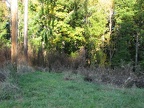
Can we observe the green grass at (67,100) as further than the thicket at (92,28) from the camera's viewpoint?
No

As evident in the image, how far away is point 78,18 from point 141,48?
8.10 m

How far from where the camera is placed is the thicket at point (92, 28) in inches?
1240

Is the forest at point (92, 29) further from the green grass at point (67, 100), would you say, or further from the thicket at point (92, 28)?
the green grass at point (67, 100)

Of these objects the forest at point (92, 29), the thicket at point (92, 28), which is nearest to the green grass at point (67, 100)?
the forest at point (92, 29)

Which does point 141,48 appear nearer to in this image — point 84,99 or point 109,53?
point 109,53

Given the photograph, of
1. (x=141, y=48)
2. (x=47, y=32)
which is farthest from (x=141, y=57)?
(x=47, y=32)

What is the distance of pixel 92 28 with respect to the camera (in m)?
32.4

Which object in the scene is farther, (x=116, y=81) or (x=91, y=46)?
(x=91, y=46)

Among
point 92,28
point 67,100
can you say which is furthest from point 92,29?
point 67,100

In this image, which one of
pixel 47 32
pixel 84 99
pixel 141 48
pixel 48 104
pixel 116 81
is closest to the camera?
pixel 48 104

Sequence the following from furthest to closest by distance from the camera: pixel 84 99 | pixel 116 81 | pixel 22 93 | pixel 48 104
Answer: pixel 116 81
pixel 22 93
pixel 84 99
pixel 48 104

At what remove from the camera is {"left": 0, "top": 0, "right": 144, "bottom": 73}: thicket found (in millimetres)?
31484

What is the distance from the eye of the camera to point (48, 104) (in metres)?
8.94

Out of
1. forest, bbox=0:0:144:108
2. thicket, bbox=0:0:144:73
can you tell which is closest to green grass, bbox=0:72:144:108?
forest, bbox=0:0:144:108
